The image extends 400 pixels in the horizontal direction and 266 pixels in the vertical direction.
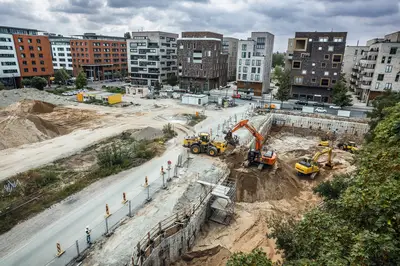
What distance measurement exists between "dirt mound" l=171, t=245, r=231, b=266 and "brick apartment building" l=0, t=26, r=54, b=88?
69.1 m

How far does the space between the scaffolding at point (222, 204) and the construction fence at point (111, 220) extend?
166 inches

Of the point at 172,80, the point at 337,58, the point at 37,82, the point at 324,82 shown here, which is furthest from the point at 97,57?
the point at 337,58

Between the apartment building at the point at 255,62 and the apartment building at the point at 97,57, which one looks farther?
the apartment building at the point at 97,57

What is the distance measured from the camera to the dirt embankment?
1085 inches

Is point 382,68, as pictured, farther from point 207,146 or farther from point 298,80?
point 207,146

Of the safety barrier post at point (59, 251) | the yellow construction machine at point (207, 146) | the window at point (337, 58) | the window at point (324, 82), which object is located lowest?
the safety barrier post at point (59, 251)

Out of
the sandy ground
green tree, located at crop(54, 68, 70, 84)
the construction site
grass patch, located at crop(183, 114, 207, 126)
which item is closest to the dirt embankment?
the construction site

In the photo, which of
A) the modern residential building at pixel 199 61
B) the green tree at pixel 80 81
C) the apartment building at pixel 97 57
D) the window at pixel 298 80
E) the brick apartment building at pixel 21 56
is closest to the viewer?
the window at pixel 298 80

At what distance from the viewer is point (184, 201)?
17.0 meters

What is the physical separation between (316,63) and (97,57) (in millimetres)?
70152

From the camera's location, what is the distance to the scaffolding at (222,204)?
16.3m

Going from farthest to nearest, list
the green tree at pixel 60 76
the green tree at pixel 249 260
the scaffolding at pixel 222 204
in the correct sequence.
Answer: the green tree at pixel 60 76 < the scaffolding at pixel 222 204 < the green tree at pixel 249 260

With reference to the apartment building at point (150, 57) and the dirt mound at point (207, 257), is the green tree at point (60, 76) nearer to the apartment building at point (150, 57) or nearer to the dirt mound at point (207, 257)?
the apartment building at point (150, 57)

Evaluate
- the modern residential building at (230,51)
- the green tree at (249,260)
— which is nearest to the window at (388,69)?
the modern residential building at (230,51)
